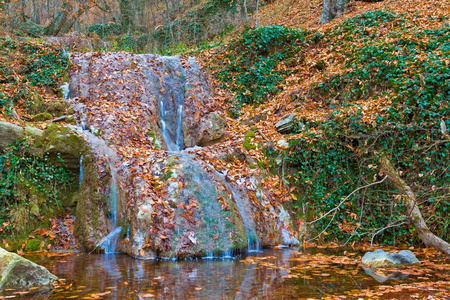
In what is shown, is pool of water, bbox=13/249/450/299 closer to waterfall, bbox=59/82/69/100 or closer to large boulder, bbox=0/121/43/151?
large boulder, bbox=0/121/43/151

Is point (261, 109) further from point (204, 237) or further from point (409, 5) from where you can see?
point (409, 5)

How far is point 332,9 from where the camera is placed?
14047 millimetres

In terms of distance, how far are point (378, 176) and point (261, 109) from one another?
4.36 metres

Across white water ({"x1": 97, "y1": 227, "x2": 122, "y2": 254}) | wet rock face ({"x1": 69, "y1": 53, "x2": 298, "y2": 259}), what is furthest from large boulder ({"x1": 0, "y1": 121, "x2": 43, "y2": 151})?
white water ({"x1": 97, "y1": 227, "x2": 122, "y2": 254})

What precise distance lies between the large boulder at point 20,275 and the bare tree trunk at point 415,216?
217 inches

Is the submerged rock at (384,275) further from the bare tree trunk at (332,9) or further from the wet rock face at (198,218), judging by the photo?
the bare tree trunk at (332,9)

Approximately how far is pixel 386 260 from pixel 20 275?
→ 16.1 ft

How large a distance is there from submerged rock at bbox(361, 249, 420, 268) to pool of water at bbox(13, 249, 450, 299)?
0.19 metres

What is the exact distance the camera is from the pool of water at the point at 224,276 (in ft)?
12.7

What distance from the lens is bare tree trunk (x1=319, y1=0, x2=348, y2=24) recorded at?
14.0 metres

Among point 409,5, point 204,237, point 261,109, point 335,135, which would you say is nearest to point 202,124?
point 261,109

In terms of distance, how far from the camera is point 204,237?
19.5ft

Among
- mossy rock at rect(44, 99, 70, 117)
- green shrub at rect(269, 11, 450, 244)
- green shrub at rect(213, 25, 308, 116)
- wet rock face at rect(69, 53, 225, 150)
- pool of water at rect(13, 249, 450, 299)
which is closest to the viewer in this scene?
pool of water at rect(13, 249, 450, 299)

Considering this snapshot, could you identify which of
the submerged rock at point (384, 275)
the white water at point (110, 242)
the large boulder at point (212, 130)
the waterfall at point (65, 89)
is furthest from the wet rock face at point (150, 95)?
the submerged rock at point (384, 275)
